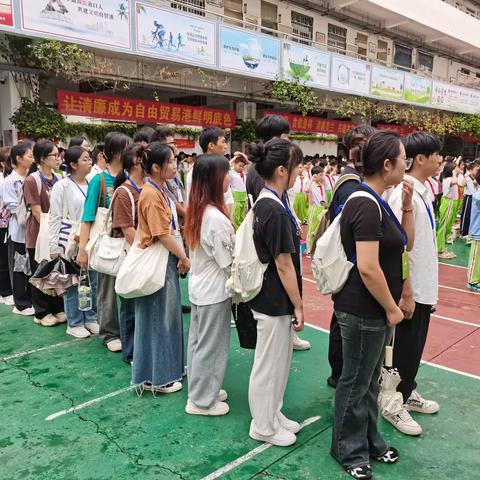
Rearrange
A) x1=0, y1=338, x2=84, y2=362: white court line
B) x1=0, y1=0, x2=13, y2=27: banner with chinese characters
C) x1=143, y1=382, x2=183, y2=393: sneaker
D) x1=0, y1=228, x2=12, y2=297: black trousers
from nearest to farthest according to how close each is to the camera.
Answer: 1. x1=143, y1=382, x2=183, y2=393: sneaker
2. x1=0, y1=338, x2=84, y2=362: white court line
3. x1=0, y1=228, x2=12, y2=297: black trousers
4. x1=0, y1=0, x2=13, y2=27: banner with chinese characters

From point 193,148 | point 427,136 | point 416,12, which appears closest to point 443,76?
point 416,12

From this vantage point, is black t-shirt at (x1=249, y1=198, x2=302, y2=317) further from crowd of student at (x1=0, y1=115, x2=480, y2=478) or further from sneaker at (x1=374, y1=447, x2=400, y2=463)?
sneaker at (x1=374, y1=447, x2=400, y2=463)

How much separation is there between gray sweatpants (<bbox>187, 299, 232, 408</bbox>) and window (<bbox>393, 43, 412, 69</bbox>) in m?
18.1

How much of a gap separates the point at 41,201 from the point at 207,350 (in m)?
2.26

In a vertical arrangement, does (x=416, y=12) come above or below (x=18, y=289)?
above

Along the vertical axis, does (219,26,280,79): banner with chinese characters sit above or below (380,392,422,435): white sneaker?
above

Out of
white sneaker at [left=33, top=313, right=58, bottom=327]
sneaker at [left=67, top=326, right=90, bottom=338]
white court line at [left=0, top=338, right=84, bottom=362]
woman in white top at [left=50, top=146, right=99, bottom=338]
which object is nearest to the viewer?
white court line at [left=0, top=338, right=84, bottom=362]

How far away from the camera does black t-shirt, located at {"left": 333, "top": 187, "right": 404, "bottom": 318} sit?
1.88m

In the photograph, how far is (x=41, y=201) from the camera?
3.97 m

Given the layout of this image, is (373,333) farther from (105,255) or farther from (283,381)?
(105,255)

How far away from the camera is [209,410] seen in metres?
2.66

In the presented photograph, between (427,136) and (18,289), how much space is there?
376 centimetres

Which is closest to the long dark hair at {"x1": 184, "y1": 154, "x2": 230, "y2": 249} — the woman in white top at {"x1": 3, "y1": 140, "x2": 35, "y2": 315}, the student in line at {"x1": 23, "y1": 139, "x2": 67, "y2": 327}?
the student in line at {"x1": 23, "y1": 139, "x2": 67, "y2": 327}

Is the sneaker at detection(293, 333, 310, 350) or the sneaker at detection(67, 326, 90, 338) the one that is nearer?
the sneaker at detection(293, 333, 310, 350)
